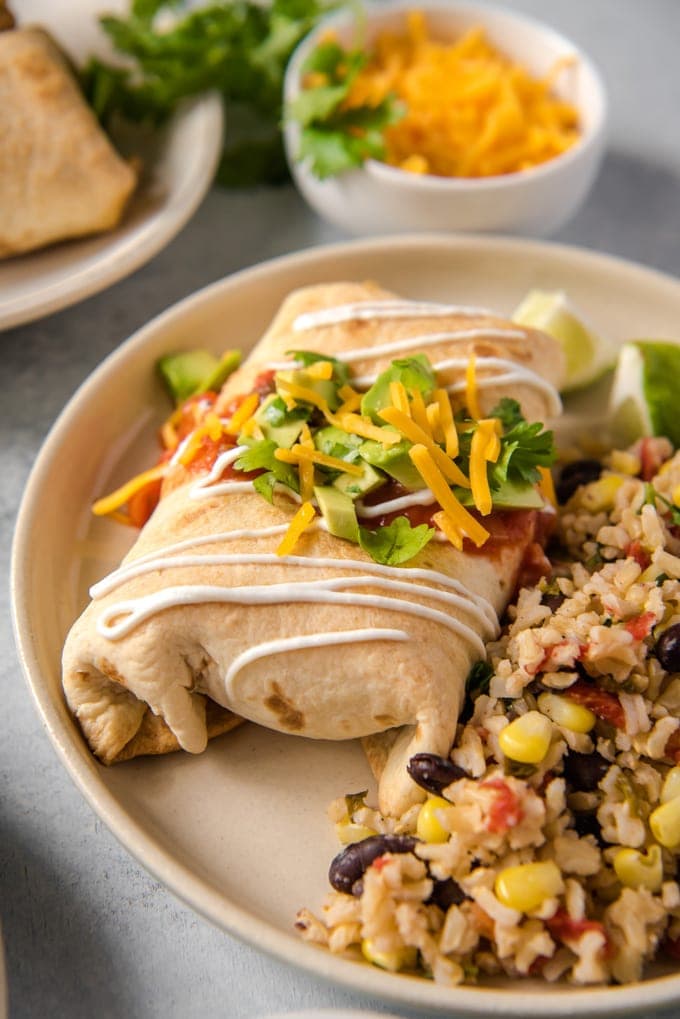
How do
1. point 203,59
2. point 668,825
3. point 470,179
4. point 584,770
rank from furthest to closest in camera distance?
point 203,59 < point 470,179 < point 584,770 < point 668,825

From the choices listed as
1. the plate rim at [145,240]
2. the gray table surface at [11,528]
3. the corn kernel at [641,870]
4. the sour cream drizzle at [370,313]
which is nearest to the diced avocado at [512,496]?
the sour cream drizzle at [370,313]

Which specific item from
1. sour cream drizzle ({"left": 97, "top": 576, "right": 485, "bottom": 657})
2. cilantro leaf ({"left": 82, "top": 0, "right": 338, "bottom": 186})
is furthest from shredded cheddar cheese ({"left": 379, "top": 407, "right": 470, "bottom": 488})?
cilantro leaf ({"left": 82, "top": 0, "right": 338, "bottom": 186})

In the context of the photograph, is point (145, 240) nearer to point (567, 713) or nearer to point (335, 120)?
point (335, 120)

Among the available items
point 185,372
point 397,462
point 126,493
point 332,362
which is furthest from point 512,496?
point 185,372

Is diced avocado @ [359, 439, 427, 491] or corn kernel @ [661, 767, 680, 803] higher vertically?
diced avocado @ [359, 439, 427, 491]

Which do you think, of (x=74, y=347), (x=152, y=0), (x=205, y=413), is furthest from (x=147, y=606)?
(x=152, y=0)

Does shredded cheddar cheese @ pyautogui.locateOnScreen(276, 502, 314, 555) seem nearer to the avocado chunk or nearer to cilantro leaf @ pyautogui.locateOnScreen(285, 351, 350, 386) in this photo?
cilantro leaf @ pyautogui.locateOnScreen(285, 351, 350, 386)

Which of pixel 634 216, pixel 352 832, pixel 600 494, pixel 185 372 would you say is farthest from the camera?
pixel 634 216
